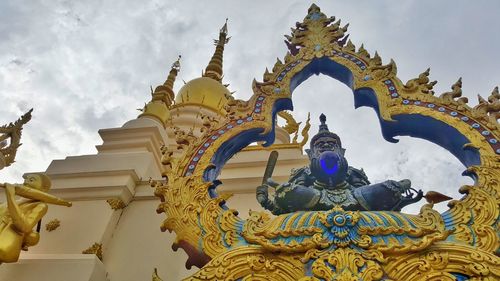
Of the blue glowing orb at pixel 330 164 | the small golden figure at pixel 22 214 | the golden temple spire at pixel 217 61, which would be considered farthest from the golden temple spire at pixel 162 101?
the blue glowing orb at pixel 330 164

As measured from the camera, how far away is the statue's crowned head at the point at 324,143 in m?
3.79

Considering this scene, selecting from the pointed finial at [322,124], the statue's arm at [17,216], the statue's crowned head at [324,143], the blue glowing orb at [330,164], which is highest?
the pointed finial at [322,124]

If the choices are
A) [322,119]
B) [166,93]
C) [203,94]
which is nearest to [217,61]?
[203,94]

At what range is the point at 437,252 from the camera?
2.73 metres

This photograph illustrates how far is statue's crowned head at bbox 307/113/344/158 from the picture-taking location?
12.4 ft

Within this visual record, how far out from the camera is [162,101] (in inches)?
354

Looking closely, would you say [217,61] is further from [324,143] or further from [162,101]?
[324,143]

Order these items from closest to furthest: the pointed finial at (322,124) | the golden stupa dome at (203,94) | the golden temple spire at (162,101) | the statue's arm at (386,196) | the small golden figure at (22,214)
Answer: the statue's arm at (386,196), the small golden figure at (22,214), the pointed finial at (322,124), the golden temple spire at (162,101), the golden stupa dome at (203,94)

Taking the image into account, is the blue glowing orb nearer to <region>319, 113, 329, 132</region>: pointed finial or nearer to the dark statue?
the dark statue

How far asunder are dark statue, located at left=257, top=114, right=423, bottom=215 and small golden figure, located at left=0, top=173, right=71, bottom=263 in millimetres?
2079

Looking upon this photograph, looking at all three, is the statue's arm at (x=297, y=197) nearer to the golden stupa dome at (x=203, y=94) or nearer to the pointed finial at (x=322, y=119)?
the pointed finial at (x=322, y=119)

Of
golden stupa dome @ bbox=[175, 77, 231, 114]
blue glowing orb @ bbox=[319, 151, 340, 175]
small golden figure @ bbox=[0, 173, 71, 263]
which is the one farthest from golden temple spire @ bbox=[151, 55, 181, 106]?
blue glowing orb @ bbox=[319, 151, 340, 175]

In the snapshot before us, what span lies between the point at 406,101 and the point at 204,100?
7.77 metres

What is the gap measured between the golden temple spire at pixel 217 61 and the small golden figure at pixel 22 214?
8.88 metres
